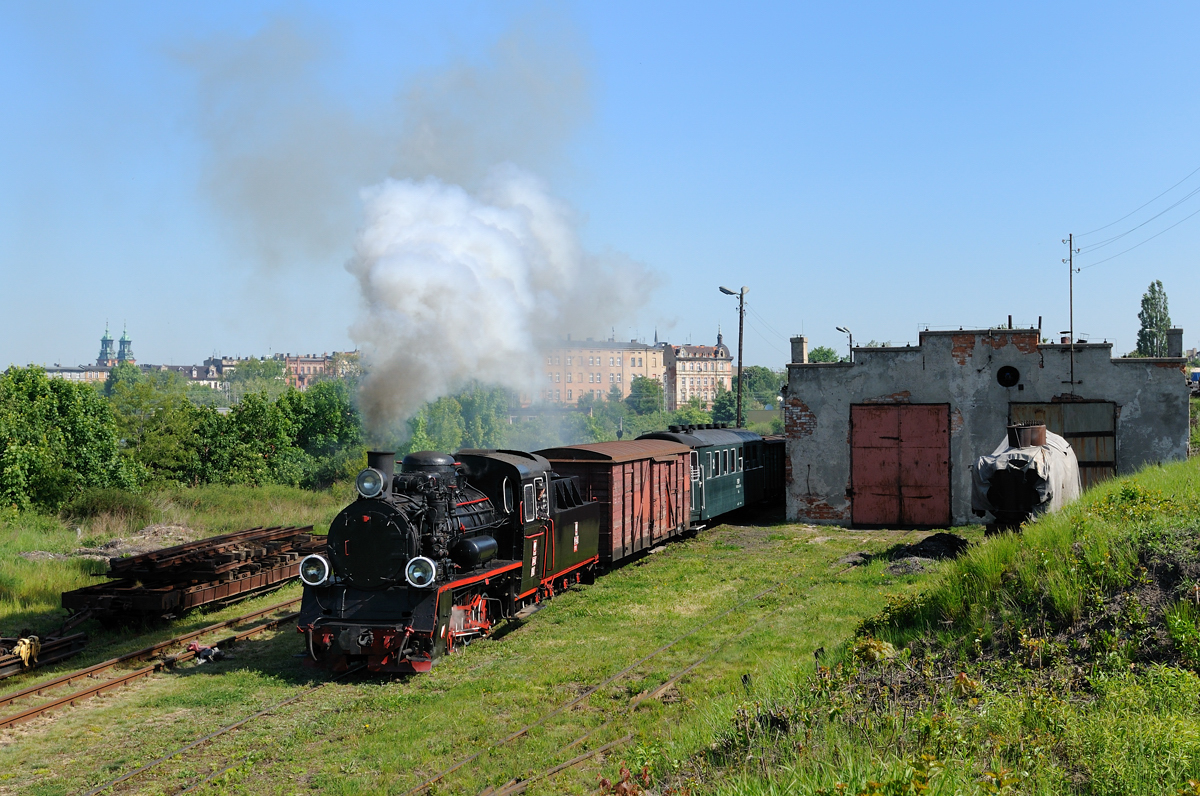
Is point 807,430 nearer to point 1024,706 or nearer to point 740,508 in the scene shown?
point 740,508

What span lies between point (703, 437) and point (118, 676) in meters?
15.4

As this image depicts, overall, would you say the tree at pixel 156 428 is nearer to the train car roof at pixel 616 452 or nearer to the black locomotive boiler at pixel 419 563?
the train car roof at pixel 616 452

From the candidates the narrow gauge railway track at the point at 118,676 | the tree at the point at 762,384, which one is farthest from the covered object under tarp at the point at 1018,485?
the tree at the point at 762,384

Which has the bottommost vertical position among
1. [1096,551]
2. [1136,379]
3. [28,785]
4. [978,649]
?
[28,785]

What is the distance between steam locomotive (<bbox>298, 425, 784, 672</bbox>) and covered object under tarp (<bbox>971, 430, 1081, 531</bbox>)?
6390mm

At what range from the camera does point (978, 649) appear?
7414 millimetres

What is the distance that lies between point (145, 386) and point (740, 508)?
26544 mm

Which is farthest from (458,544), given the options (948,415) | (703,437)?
(948,415)

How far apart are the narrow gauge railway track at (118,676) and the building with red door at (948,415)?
1485cm

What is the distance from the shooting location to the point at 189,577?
14.9m

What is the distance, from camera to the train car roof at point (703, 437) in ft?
73.2

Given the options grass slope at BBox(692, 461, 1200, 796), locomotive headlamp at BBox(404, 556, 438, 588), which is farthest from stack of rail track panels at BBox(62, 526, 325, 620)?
grass slope at BBox(692, 461, 1200, 796)

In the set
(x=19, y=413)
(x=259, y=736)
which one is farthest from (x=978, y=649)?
(x=19, y=413)

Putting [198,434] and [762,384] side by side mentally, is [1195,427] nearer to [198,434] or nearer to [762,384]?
[198,434]
